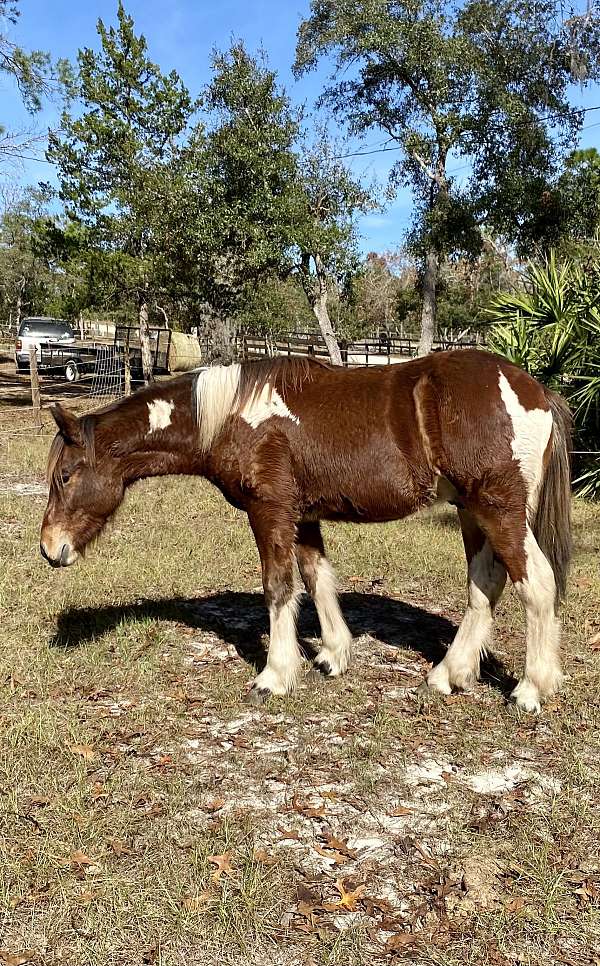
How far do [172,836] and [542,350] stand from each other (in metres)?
9.14

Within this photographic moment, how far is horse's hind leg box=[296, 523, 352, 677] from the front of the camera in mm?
4684

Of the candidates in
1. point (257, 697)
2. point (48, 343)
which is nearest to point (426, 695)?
point (257, 697)

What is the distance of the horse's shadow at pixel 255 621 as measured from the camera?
5.15 metres

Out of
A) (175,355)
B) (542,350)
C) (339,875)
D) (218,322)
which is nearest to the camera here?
(339,875)

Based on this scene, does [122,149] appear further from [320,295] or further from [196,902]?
[196,902]

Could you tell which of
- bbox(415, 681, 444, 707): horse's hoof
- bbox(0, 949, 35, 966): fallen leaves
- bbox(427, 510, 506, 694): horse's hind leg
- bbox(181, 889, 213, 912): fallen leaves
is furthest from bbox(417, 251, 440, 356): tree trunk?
bbox(0, 949, 35, 966): fallen leaves

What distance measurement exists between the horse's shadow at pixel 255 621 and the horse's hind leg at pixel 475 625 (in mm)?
390

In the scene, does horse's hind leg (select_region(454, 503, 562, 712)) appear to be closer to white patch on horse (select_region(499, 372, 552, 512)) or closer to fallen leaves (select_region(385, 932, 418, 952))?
white patch on horse (select_region(499, 372, 552, 512))

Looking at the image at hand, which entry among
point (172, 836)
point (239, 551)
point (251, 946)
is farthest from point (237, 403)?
point (239, 551)

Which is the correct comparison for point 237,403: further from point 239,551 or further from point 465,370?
point 239,551

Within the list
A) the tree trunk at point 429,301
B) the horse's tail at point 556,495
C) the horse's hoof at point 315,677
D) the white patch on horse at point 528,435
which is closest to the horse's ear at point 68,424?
the horse's hoof at point 315,677

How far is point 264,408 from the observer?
4.29m

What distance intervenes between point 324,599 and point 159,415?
1.65 m

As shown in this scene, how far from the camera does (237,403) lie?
431 centimetres
